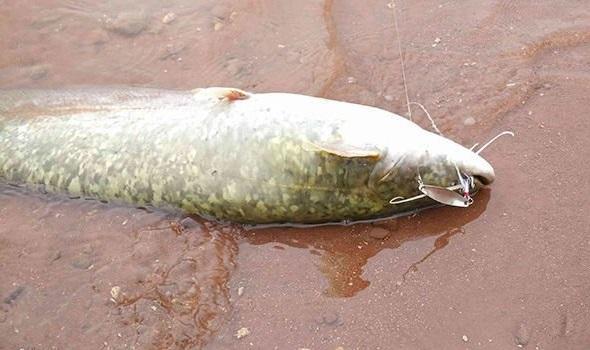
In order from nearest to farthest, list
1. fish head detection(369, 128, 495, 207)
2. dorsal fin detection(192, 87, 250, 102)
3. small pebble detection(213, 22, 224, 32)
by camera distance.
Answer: fish head detection(369, 128, 495, 207) → dorsal fin detection(192, 87, 250, 102) → small pebble detection(213, 22, 224, 32)

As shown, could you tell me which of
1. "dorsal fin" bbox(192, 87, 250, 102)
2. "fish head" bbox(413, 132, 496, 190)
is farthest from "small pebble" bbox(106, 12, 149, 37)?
"fish head" bbox(413, 132, 496, 190)

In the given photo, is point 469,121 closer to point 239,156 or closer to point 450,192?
point 450,192

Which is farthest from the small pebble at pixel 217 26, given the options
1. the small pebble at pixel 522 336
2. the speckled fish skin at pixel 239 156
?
the small pebble at pixel 522 336

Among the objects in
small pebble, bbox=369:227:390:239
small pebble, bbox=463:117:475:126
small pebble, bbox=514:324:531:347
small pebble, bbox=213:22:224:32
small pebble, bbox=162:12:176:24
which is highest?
small pebble, bbox=162:12:176:24

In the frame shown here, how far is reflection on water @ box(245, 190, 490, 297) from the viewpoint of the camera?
4.27 m

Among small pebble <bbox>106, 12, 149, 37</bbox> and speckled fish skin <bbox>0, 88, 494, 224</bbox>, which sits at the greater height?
small pebble <bbox>106, 12, 149, 37</bbox>

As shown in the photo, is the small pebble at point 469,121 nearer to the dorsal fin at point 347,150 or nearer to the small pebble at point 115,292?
the dorsal fin at point 347,150

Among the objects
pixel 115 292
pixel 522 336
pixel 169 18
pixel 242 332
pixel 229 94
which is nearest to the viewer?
pixel 522 336

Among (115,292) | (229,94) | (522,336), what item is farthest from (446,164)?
(115,292)

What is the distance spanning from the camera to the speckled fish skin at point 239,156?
13.6ft

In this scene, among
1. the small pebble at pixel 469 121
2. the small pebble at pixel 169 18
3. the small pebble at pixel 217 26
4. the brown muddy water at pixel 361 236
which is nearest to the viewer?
the brown muddy water at pixel 361 236

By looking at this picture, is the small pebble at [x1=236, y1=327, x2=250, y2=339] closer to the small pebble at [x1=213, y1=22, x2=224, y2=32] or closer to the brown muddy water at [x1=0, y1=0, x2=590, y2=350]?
the brown muddy water at [x1=0, y1=0, x2=590, y2=350]

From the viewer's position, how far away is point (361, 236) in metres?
4.38

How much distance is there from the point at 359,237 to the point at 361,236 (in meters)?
0.01
